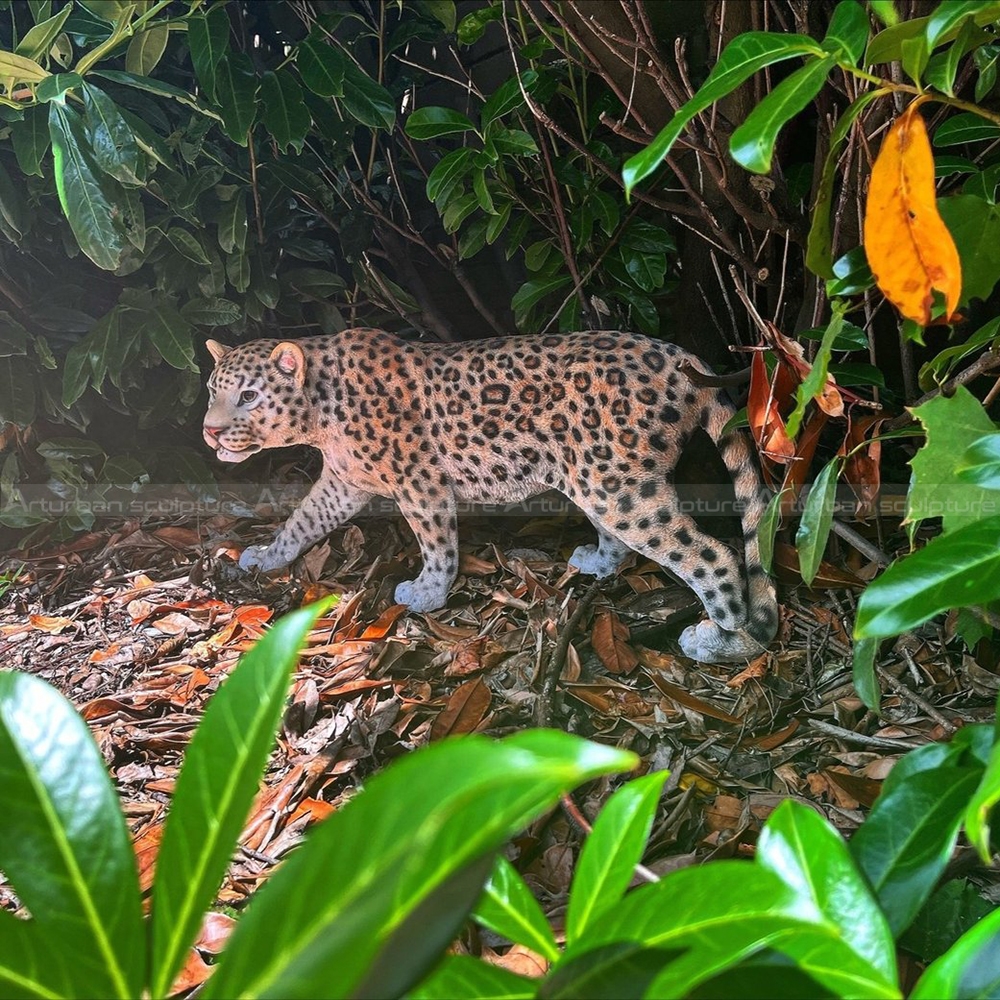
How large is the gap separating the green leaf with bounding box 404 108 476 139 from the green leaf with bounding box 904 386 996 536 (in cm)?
129

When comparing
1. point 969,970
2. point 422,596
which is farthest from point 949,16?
point 422,596

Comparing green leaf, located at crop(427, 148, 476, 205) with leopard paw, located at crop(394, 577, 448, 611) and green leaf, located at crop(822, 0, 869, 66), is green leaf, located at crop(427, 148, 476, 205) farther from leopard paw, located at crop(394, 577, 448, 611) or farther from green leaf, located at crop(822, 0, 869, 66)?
green leaf, located at crop(822, 0, 869, 66)

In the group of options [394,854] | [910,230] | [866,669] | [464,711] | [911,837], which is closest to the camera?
[394,854]

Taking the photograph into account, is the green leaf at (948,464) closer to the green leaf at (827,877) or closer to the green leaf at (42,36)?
the green leaf at (827,877)

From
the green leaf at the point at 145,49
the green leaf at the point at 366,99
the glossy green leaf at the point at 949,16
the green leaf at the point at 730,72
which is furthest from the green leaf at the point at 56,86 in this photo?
the glossy green leaf at the point at 949,16

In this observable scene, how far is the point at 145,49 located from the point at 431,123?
0.60 meters

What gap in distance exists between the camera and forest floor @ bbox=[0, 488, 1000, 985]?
1.53m

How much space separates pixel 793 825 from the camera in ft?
2.03

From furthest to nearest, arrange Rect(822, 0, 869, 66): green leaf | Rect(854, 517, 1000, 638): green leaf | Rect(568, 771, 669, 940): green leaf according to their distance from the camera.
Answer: Rect(822, 0, 869, 66): green leaf
Rect(854, 517, 1000, 638): green leaf
Rect(568, 771, 669, 940): green leaf

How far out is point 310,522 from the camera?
2.46 meters

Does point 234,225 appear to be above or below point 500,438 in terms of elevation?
above

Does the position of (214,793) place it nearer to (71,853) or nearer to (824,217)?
(71,853)

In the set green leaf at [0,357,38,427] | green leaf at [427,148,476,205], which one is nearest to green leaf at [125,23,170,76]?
green leaf at [427,148,476,205]

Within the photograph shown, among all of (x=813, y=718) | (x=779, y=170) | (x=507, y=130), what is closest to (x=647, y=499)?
(x=813, y=718)
